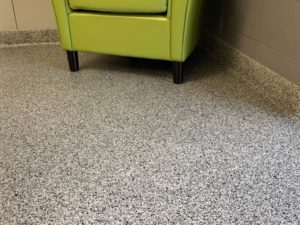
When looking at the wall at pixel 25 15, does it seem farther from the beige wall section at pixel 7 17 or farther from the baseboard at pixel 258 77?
the baseboard at pixel 258 77

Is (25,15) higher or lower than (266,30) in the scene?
lower

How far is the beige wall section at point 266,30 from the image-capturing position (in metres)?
1.26

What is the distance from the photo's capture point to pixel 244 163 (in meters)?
0.99

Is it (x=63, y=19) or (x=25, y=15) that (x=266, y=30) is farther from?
(x=25, y=15)

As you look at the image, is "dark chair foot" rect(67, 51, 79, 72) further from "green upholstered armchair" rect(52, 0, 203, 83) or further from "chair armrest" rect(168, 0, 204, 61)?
"chair armrest" rect(168, 0, 204, 61)

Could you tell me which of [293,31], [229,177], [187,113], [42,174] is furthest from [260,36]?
[42,174]

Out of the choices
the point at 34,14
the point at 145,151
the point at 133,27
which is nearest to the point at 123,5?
the point at 133,27

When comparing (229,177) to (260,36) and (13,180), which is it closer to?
(13,180)

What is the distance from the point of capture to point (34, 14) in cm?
218

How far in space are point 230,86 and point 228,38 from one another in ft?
1.09

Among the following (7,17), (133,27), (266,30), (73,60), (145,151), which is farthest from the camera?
(7,17)

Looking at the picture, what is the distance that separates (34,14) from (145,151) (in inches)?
61.0

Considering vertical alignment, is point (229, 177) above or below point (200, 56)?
above

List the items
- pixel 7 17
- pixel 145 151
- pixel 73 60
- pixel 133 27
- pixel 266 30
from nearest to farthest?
pixel 145 151
pixel 266 30
pixel 133 27
pixel 73 60
pixel 7 17
